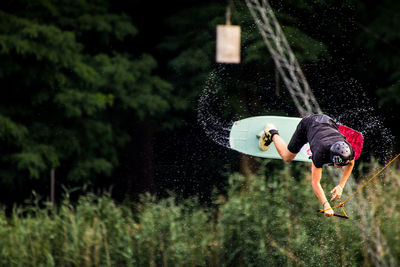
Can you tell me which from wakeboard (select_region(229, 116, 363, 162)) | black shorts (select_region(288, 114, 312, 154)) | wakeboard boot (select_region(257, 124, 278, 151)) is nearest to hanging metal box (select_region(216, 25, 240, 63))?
wakeboard boot (select_region(257, 124, 278, 151))

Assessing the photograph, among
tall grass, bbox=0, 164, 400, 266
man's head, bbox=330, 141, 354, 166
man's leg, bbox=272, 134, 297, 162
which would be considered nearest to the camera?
A: man's head, bbox=330, 141, 354, 166

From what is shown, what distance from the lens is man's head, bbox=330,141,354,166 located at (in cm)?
268

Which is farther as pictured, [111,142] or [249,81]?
[111,142]

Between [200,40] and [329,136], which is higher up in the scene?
[200,40]

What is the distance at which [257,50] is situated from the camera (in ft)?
25.8

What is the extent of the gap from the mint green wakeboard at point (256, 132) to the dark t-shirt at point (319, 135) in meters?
1.45

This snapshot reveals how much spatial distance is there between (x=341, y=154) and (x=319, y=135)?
31 cm

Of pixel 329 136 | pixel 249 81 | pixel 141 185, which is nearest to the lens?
pixel 329 136

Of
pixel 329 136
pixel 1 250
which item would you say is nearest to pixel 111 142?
pixel 1 250

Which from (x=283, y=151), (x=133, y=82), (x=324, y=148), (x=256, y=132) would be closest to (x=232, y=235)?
(x=256, y=132)

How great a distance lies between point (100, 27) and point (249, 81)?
9.90ft

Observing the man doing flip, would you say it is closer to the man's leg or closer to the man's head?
the man's head

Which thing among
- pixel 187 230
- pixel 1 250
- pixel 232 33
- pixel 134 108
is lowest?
pixel 1 250

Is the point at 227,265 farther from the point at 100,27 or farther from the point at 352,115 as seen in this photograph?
the point at 100,27
